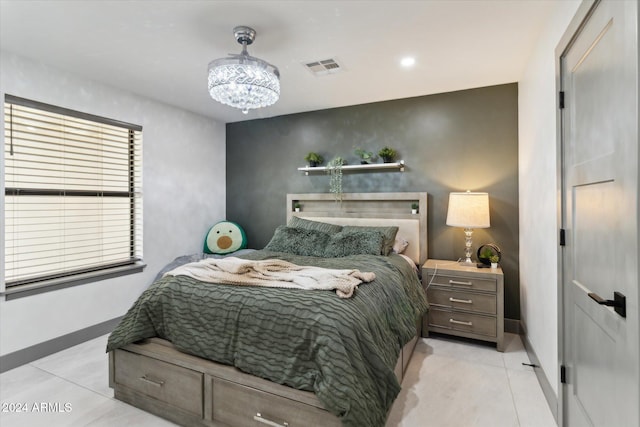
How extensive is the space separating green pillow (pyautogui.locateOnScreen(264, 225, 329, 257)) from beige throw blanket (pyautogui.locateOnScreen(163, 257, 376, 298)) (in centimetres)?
90

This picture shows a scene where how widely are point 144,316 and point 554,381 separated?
8.50 feet

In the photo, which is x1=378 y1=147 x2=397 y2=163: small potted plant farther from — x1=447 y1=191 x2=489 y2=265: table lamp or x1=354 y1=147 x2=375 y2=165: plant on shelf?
x1=447 y1=191 x2=489 y2=265: table lamp

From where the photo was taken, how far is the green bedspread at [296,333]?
59.3 inches

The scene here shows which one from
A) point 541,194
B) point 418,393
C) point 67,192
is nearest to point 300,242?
point 418,393

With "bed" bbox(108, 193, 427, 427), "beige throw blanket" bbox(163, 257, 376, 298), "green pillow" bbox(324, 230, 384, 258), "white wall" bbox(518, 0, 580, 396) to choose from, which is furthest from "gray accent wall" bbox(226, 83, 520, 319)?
"beige throw blanket" bbox(163, 257, 376, 298)

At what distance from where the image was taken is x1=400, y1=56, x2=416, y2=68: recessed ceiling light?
106 inches

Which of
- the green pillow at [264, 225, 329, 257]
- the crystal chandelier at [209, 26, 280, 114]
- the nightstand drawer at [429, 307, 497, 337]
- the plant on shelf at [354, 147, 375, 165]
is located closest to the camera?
the crystal chandelier at [209, 26, 280, 114]

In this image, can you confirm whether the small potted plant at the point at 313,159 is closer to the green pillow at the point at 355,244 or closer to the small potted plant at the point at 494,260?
the green pillow at the point at 355,244

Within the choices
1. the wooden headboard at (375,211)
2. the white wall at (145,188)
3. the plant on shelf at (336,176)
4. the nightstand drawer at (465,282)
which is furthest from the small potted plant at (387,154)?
the white wall at (145,188)

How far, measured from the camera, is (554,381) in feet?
6.45

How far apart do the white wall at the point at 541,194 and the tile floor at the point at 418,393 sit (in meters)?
0.26

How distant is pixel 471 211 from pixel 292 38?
2.18 metres

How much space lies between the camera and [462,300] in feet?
9.80

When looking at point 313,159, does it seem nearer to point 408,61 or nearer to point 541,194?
point 408,61
